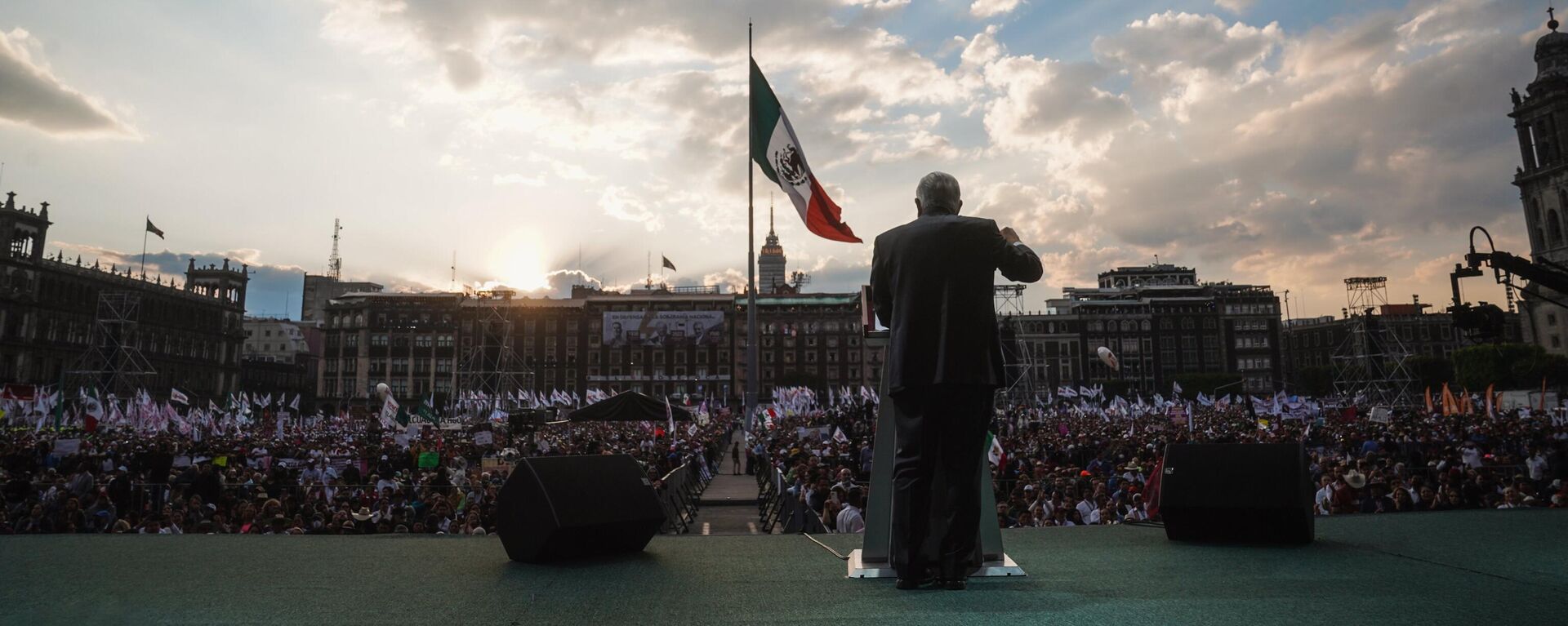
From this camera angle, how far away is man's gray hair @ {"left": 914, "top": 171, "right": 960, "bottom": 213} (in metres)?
4.11

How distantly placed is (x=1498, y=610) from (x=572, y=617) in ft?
11.0

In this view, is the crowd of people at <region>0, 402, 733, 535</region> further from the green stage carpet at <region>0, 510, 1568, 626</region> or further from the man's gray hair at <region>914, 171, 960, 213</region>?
the man's gray hair at <region>914, 171, 960, 213</region>

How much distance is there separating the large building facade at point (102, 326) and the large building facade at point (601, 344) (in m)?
11.8

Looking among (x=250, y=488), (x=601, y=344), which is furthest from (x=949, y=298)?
(x=601, y=344)

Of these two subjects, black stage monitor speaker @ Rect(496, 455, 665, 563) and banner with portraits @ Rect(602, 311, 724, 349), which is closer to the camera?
black stage monitor speaker @ Rect(496, 455, 665, 563)

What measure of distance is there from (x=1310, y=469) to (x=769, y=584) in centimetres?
538

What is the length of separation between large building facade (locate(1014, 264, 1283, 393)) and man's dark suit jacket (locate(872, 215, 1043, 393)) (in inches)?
4057

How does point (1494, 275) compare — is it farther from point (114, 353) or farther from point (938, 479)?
point (114, 353)

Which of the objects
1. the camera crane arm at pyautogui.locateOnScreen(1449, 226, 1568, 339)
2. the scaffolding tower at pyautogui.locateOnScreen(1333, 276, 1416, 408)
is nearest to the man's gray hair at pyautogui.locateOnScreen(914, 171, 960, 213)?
the camera crane arm at pyautogui.locateOnScreen(1449, 226, 1568, 339)

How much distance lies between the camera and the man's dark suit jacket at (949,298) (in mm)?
3750

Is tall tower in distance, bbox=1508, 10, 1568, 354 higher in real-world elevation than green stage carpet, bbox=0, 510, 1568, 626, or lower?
higher

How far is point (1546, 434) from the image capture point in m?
20.1

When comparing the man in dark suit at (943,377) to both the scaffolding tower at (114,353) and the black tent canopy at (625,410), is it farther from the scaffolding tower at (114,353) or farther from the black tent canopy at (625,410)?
the scaffolding tower at (114,353)

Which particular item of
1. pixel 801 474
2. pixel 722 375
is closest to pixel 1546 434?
pixel 801 474
